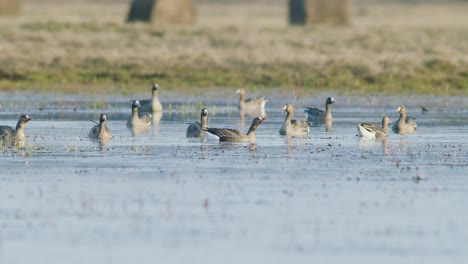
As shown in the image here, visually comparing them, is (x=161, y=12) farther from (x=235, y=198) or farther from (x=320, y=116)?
(x=235, y=198)

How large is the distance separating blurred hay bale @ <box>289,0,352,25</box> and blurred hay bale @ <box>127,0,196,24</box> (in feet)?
15.3

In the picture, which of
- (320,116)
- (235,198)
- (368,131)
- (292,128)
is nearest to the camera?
(235,198)

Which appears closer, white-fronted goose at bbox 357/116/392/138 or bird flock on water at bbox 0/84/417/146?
bird flock on water at bbox 0/84/417/146

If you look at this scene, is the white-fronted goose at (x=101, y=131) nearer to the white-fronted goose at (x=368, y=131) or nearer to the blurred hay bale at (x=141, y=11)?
the white-fronted goose at (x=368, y=131)

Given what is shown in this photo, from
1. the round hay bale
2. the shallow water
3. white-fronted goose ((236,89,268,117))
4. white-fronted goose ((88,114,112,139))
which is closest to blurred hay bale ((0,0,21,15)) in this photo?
the round hay bale

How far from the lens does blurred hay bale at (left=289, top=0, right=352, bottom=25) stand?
183 ft

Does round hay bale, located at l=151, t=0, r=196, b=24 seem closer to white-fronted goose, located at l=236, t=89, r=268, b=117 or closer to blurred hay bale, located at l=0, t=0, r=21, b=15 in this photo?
blurred hay bale, located at l=0, t=0, r=21, b=15

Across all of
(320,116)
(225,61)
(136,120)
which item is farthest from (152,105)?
(225,61)

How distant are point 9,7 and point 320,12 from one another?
58.5ft

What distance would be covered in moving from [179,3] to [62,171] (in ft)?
127

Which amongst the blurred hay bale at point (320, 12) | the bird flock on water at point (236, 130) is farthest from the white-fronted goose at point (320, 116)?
the blurred hay bale at point (320, 12)

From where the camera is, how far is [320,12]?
183 ft

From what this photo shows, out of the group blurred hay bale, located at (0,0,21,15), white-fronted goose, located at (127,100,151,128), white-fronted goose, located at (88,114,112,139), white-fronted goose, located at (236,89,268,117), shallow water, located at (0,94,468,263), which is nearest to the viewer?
shallow water, located at (0,94,468,263)

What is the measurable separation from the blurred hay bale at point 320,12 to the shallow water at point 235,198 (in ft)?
104
